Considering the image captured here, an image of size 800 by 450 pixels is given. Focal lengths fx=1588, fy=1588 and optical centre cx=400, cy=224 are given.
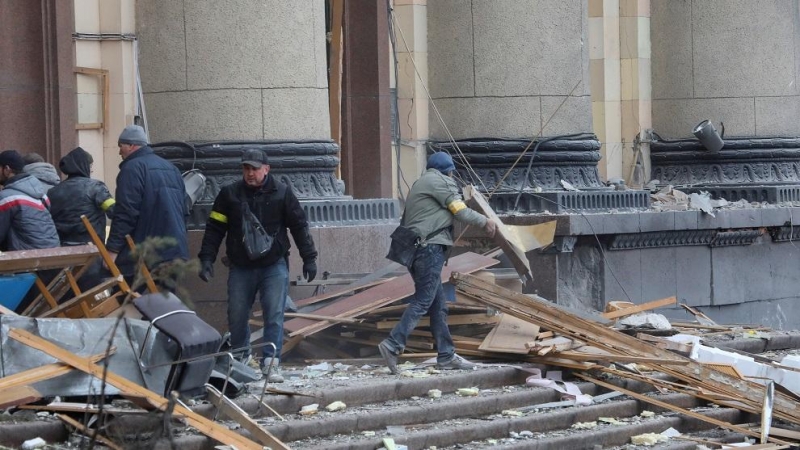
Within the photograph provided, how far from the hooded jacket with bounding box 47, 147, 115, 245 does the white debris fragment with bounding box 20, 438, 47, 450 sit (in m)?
3.06

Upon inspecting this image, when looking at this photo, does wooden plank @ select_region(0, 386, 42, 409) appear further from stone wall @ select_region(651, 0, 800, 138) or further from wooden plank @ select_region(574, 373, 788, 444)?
stone wall @ select_region(651, 0, 800, 138)

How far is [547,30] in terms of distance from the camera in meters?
16.2

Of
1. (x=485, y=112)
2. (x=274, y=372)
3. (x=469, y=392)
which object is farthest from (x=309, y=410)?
(x=485, y=112)

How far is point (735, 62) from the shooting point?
1900cm

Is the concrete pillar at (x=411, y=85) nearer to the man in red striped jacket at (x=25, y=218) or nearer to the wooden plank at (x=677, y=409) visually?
the wooden plank at (x=677, y=409)

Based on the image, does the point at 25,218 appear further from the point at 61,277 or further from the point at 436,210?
the point at 436,210

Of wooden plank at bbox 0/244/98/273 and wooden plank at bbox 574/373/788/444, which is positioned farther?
wooden plank at bbox 574/373/788/444

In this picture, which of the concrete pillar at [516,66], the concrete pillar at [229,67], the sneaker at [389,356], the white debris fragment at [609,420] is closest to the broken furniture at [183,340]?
the sneaker at [389,356]

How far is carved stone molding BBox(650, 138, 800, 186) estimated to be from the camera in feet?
62.5

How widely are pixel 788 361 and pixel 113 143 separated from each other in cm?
626

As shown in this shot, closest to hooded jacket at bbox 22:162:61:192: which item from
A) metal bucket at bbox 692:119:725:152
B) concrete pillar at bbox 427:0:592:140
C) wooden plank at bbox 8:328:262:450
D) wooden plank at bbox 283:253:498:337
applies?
wooden plank at bbox 283:253:498:337

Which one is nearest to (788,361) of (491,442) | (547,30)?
(491,442)

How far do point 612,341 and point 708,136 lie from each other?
24.3 ft

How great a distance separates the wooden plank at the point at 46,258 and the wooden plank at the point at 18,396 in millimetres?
1433
